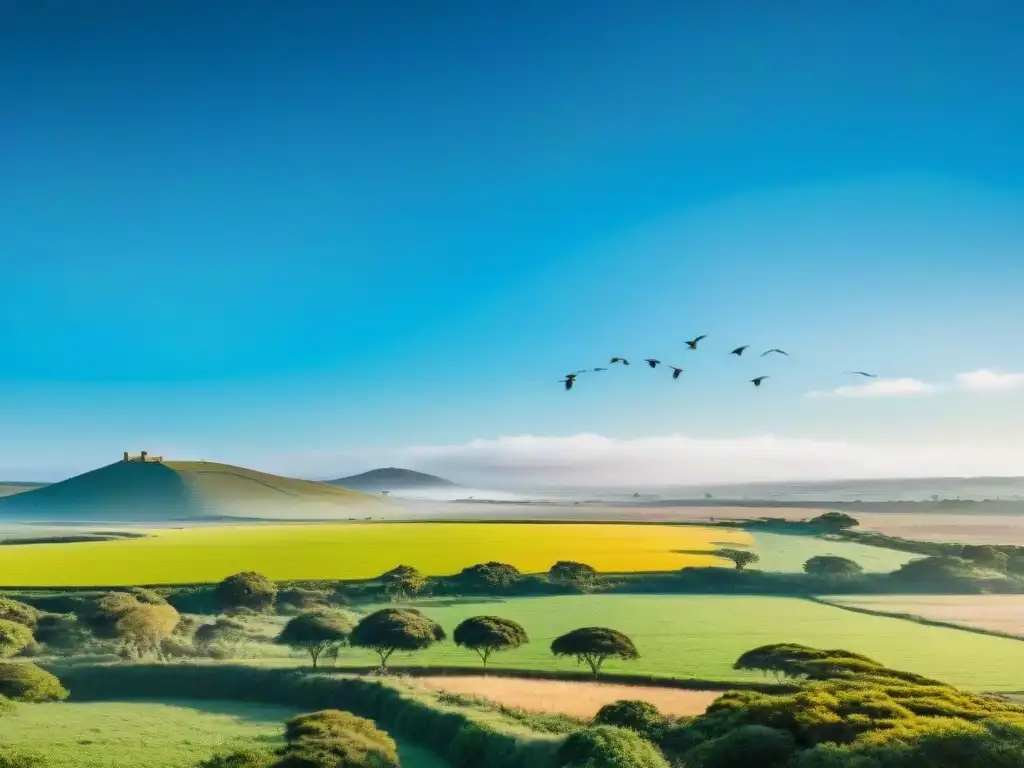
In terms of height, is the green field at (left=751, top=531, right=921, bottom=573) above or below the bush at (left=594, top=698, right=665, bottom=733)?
below

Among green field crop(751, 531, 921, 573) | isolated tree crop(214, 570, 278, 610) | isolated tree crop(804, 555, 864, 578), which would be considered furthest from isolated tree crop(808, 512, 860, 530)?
isolated tree crop(214, 570, 278, 610)

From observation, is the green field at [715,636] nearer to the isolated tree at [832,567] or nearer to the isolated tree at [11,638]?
the isolated tree at [832,567]

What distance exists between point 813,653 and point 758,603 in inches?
1875

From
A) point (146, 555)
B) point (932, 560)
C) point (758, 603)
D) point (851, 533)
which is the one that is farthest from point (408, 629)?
point (851, 533)

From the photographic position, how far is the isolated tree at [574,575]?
98.8 metres

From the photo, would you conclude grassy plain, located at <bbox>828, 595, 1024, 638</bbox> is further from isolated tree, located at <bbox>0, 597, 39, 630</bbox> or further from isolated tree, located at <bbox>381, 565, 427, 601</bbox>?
isolated tree, located at <bbox>0, 597, 39, 630</bbox>

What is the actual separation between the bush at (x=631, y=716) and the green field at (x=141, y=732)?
8.45 metres

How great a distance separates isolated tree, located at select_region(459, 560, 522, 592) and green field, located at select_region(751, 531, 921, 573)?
40786mm

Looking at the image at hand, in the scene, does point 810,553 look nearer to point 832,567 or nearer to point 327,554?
point 832,567

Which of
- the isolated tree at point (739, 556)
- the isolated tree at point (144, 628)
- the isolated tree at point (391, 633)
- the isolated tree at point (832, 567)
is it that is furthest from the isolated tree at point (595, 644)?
the isolated tree at point (832, 567)

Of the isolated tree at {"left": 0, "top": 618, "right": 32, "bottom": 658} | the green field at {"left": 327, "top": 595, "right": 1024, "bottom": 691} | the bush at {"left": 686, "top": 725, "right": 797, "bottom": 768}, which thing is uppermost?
the bush at {"left": 686, "top": 725, "right": 797, "bottom": 768}

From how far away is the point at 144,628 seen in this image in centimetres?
6488

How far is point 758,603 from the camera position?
294ft

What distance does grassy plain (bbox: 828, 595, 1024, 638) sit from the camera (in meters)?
75.2
